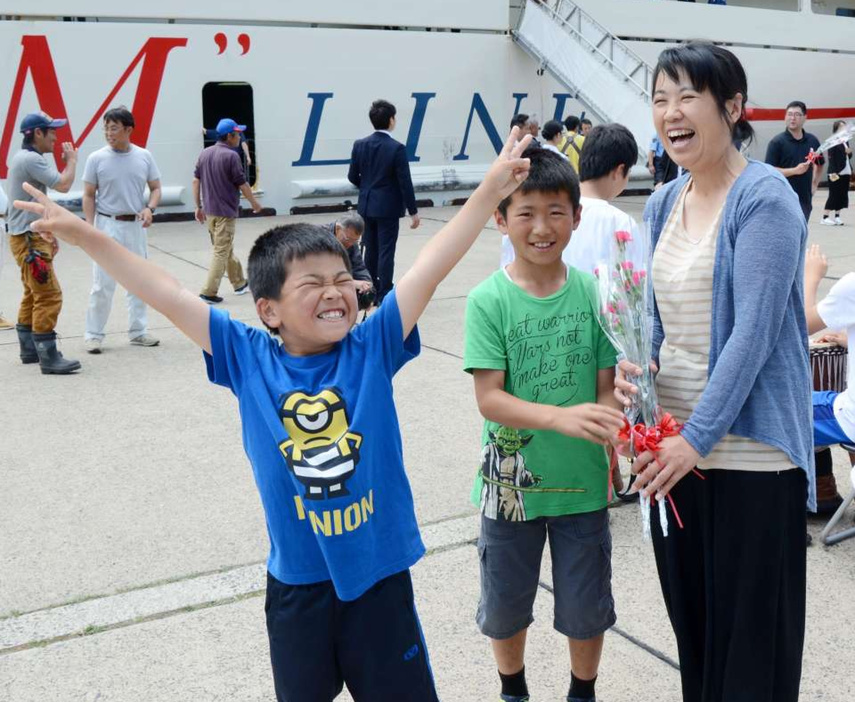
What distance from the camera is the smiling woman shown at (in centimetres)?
202

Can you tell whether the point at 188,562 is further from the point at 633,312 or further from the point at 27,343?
the point at 27,343

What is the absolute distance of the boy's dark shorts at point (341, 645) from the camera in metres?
2.11

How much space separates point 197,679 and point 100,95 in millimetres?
13525

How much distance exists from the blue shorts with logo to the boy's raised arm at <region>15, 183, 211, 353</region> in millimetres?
2671

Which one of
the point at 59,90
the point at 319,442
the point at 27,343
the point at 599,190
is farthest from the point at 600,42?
the point at 319,442

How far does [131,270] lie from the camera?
7.12ft

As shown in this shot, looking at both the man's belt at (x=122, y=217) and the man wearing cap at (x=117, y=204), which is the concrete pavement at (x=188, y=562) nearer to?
the man wearing cap at (x=117, y=204)

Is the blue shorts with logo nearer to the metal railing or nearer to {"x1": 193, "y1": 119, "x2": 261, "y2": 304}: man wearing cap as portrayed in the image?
{"x1": 193, "y1": 119, "x2": 261, "y2": 304}: man wearing cap

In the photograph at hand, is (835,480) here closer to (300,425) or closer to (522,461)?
(522,461)

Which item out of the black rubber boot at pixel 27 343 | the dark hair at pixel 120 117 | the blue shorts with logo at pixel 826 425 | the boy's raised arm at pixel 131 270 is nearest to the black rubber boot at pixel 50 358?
the black rubber boot at pixel 27 343

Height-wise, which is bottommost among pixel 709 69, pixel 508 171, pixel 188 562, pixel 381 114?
pixel 188 562

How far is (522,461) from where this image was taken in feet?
8.43

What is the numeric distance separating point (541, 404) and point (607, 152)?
2003mm

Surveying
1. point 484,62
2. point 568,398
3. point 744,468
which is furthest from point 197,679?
point 484,62
